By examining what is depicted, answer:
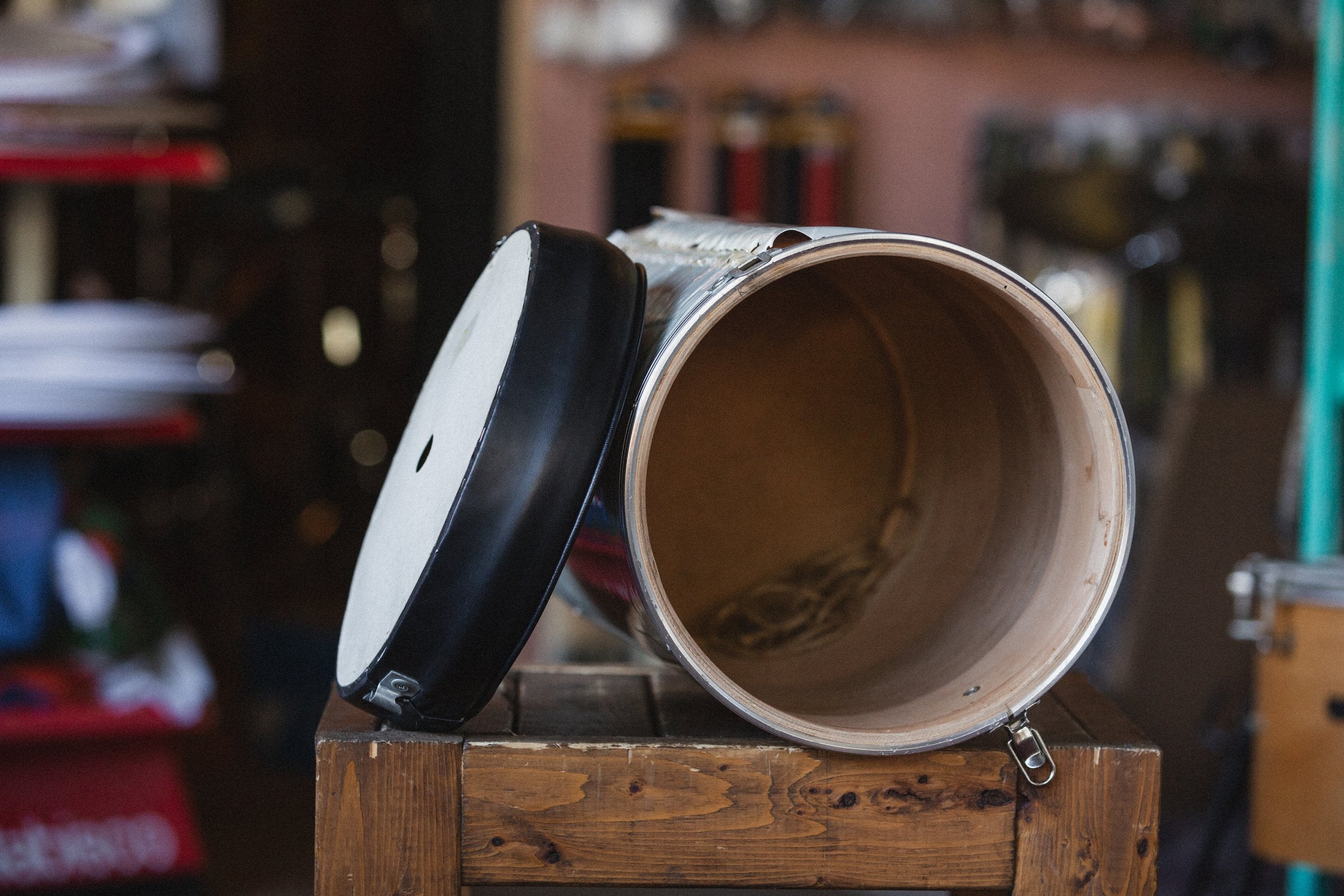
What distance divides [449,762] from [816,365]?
22.2 inches

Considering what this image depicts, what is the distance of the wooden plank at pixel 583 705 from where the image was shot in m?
1.09

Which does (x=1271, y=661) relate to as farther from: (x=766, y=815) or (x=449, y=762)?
(x=449, y=762)

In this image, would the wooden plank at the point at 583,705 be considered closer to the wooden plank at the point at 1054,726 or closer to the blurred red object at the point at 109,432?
the wooden plank at the point at 1054,726

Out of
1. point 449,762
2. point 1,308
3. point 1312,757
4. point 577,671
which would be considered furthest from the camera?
point 1,308

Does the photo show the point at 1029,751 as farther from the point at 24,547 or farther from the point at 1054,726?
the point at 24,547

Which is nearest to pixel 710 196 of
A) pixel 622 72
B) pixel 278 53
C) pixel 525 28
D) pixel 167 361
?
pixel 622 72

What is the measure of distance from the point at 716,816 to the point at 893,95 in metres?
3.28

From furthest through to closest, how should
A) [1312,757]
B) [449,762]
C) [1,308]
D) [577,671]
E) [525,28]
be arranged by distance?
[525,28] → [1,308] → [1312,757] → [577,671] → [449,762]

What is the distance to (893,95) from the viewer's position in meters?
3.98

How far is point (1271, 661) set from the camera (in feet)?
5.72

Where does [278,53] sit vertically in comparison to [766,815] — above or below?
above

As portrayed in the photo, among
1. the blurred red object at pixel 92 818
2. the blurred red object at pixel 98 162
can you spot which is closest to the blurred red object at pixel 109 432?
the blurred red object at pixel 98 162

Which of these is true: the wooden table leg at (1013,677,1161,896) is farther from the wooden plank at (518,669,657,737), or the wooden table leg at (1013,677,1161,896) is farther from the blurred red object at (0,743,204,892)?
the blurred red object at (0,743,204,892)

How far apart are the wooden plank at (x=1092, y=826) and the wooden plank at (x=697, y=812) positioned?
0.06 m
